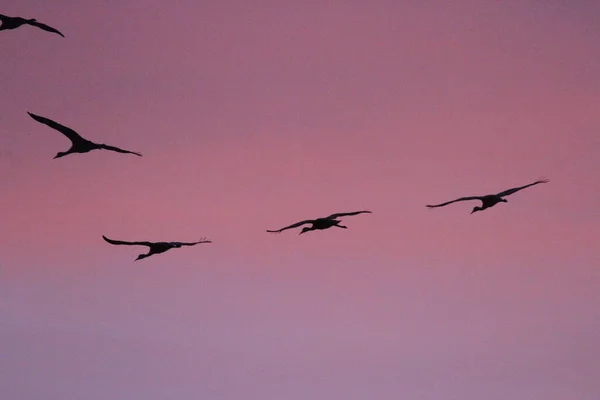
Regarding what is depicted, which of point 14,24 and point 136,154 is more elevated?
point 14,24

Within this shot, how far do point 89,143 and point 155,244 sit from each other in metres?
2.31

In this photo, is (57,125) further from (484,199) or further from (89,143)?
(484,199)

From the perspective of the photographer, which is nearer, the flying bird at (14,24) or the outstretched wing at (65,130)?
the flying bird at (14,24)

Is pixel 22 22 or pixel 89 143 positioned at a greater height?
pixel 22 22

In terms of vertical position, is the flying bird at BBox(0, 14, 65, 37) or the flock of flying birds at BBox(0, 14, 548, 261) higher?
the flying bird at BBox(0, 14, 65, 37)

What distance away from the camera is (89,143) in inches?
934

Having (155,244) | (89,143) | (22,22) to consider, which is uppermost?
(22,22)

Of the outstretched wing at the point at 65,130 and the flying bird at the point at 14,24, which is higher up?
the flying bird at the point at 14,24

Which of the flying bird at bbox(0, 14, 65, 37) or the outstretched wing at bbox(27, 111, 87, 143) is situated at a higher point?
the flying bird at bbox(0, 14, 65, 37)

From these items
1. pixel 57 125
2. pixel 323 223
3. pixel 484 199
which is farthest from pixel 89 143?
pixel 484 199

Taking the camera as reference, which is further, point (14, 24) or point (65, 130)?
point (65, 130)

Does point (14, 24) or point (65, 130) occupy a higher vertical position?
point (14, 24)

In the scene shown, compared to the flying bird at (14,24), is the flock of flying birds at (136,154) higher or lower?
lower

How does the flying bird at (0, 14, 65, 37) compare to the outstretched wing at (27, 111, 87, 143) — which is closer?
the flying bird at (0, 14, 65, 37)
